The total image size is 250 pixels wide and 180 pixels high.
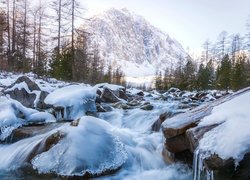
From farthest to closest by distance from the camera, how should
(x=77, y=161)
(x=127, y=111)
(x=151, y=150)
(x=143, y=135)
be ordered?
1. (x=127, y=111)
2. (x=143, y=135)
3. (x=151, y=150)
4. (x=77, y=161)

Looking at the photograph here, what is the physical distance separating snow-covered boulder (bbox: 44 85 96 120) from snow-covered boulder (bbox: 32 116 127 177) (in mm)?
3559

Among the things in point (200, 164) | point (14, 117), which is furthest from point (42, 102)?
point (200, 164)

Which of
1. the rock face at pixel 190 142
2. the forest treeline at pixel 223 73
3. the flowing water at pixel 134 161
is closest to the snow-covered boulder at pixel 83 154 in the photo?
the flowing water at pixel 134 161

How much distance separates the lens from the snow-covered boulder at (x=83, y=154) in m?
5.77

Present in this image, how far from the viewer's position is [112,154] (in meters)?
6.30

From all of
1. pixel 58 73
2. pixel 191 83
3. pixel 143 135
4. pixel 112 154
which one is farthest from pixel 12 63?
pixel 191 83

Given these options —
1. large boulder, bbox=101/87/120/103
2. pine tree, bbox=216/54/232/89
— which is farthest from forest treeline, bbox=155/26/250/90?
large boulder, bbox=101/87/120/103

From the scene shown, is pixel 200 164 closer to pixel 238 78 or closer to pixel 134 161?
pixel 134 161

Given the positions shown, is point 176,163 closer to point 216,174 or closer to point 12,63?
point 216,174

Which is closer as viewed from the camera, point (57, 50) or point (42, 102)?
point (42, 102)

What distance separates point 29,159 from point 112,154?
1744mm

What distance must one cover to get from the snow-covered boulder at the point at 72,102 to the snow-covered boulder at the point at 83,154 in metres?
3.56

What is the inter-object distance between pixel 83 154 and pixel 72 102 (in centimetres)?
470

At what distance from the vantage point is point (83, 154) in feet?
19.4
